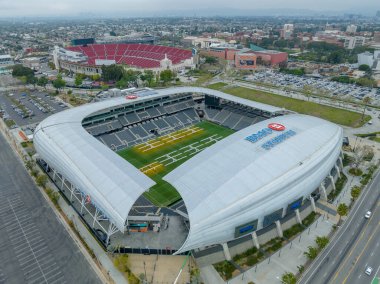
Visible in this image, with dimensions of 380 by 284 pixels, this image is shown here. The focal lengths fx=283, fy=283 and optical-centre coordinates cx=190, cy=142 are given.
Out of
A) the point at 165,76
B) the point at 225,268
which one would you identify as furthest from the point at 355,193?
the point at 165,76

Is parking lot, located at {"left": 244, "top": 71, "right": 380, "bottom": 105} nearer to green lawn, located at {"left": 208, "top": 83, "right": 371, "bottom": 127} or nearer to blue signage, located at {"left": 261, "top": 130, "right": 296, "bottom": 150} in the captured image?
green lawn, located at {"left": 208, "top": 83, "right": 371, "bottom": 127}

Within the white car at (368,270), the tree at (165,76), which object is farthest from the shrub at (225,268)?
the tree at (165,76)

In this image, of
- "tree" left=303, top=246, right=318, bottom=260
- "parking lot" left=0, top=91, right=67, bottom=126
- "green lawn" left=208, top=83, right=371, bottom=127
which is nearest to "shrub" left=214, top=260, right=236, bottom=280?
"tree" left=303, top=246, right=318, bottom=260

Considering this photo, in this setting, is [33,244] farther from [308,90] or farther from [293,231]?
[308,90]

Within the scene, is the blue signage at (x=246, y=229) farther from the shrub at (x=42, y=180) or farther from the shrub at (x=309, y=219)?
the shrub at (x=42, y=180)

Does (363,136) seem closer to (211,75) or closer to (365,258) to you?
(365,258)

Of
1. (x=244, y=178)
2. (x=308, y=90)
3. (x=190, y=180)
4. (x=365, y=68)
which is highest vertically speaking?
(x=244, y=178)
